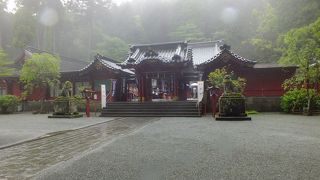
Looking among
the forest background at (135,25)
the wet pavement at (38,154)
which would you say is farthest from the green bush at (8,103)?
the wet pavement at (38,154)

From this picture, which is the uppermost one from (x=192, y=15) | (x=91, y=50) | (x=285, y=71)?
(x=192, y=15)

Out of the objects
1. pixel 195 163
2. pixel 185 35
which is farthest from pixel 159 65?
pixel 185 35

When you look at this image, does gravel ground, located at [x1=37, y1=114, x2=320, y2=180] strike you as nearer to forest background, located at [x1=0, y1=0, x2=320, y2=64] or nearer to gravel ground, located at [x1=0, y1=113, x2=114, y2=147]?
gravel ground, located at [x1=0, y1=113, x2=114, y2=147]

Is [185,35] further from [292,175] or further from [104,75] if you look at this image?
[292,175]

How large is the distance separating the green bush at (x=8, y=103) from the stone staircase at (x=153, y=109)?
9.63 m

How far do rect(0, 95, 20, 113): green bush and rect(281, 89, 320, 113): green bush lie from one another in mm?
21613

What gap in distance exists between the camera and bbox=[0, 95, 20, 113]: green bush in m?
26.7

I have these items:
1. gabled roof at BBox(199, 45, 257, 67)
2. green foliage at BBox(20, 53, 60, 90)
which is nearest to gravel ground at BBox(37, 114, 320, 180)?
gabled roof at BBox(199, 45, 257, 67)

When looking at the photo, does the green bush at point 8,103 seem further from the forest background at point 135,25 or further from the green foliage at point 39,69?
the forest background at point 135,25

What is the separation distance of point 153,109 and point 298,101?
9.33 m

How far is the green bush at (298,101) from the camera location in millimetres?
19547

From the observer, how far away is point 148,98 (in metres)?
26.7

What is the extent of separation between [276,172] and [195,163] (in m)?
1.51

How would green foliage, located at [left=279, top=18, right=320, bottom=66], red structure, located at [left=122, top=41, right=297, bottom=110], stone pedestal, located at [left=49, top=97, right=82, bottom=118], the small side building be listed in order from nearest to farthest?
green foliage, located at [left=279, top=18, right=320, bottom=66]
stone pedestal, located at [left=49, top=97, right=82, bottom=118]
red structure, located at [left=122, top=41, right=297, bottom=110]
the small side building
